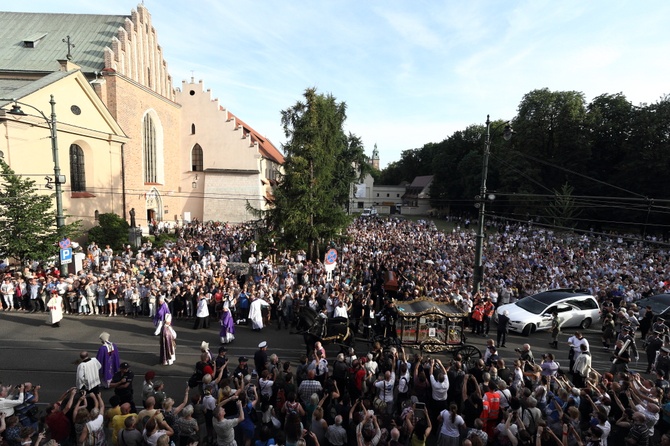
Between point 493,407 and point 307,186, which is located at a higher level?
point 307,186

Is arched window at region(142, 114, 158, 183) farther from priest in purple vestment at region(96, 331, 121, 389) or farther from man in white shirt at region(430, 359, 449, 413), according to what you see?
man in white shirt at region(430, 359, 449, 413)

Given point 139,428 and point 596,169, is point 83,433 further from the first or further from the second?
point 596,169

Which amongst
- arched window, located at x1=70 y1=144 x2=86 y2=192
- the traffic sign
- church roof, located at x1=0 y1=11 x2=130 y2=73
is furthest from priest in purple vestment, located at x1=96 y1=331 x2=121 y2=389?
church roof, located at x1=0 y1=11 x2=130 y2=73

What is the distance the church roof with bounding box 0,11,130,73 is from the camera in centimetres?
3253

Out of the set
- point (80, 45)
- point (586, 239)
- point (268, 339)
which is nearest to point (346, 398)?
point (268, 339)

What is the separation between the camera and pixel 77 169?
29.0 meters

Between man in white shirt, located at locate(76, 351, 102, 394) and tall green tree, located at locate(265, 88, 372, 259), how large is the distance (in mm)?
17243

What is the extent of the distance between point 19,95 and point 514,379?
2856cm

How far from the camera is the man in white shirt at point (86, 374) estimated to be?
789 centimetres

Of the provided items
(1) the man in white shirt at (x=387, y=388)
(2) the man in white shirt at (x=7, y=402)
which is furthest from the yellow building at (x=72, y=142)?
(1) the man in white shirt at (x=387, y=388)

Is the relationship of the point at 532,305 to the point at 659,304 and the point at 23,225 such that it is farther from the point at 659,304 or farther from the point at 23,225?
the point at 23,225

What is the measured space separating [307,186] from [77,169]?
17603mm

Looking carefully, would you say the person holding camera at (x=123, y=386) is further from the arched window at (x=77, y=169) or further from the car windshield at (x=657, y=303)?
the arched window at (x=77, y=169)

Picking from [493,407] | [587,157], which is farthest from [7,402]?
[587,157]
